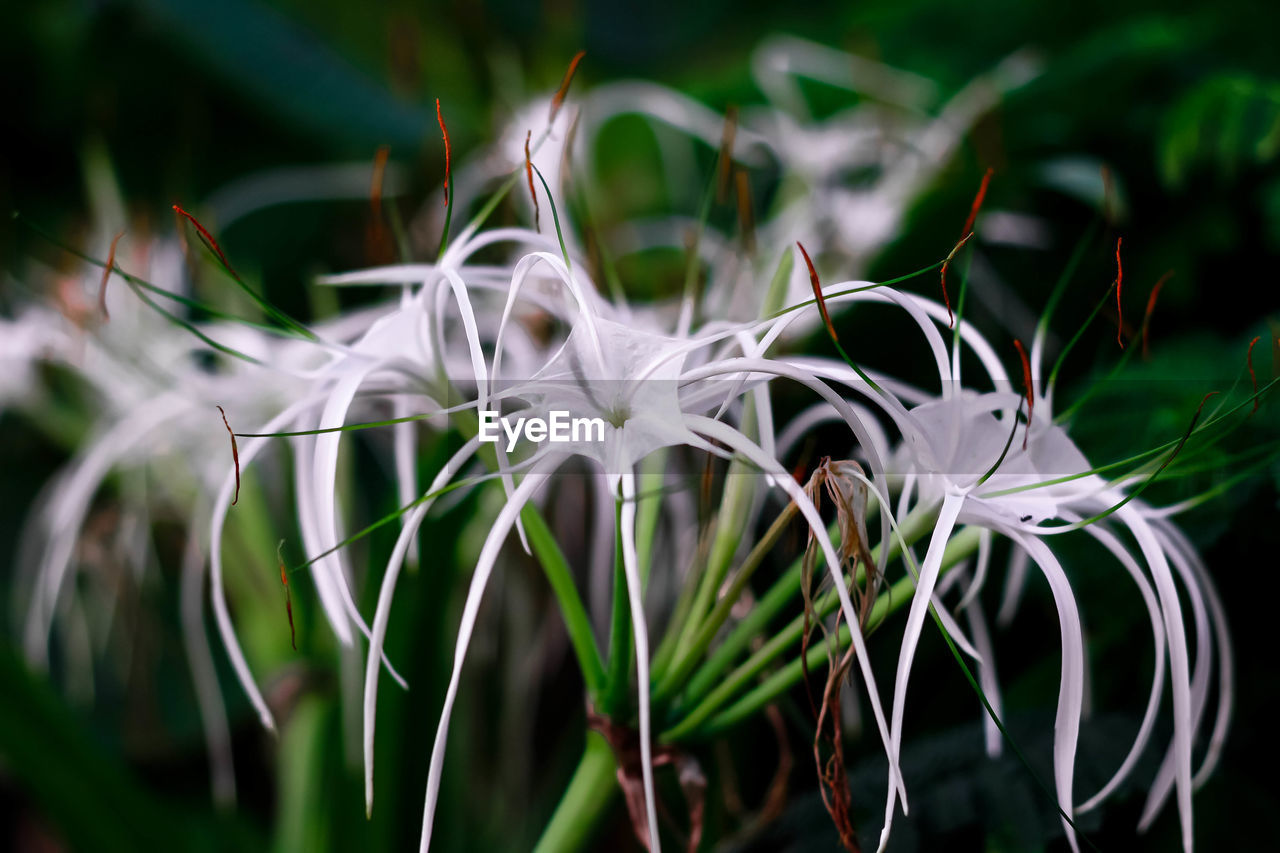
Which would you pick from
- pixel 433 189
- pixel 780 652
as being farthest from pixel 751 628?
pixel 433 189

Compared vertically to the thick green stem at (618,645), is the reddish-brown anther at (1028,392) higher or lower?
higher

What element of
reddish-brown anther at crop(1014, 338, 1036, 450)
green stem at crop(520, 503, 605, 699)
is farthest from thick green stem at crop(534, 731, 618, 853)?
reddish-brown anther at crop(1014, 338, 1036, 450)

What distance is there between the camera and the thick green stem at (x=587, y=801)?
0.83 ft

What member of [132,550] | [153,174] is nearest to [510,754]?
[132,550]

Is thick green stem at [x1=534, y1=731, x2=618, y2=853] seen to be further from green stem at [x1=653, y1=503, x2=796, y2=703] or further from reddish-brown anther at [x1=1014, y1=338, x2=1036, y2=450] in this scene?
reddish-brown anther at [x1=1014, y1=338, x2=1036, y2=450]

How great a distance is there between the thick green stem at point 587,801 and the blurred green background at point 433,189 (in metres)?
0.08

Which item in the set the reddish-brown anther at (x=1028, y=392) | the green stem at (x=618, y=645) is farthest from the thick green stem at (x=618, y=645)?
the reddish-brown anther at (x=1028, y=392)

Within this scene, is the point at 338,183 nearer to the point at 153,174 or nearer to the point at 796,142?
the point at 153,174

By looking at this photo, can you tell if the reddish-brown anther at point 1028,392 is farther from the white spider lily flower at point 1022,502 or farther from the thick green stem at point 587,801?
Result: the thick green stem at point 587,801

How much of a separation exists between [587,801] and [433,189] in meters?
0.56

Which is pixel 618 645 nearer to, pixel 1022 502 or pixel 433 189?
pixel 1022 502

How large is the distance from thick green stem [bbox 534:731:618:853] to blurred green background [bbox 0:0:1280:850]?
0.27ft

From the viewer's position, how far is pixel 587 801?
0.84 feet

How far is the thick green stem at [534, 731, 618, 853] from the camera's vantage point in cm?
25
